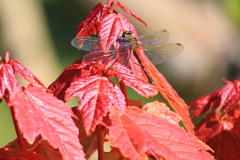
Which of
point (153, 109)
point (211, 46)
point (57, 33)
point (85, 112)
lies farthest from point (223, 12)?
point (85, 112)

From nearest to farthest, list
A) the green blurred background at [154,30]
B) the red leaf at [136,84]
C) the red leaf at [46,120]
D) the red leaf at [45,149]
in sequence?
the red leaf at [46,120]
the red leaf at [136,84]
the red leaf at [45,149]
the green blurred background at [154,30]

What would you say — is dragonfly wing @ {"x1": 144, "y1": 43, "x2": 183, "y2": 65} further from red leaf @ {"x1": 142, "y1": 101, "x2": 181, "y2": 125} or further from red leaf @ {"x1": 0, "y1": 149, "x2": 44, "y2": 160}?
red leaf @ {"x1": 0, "y1": 149, "x2": 44, "y2": 160}

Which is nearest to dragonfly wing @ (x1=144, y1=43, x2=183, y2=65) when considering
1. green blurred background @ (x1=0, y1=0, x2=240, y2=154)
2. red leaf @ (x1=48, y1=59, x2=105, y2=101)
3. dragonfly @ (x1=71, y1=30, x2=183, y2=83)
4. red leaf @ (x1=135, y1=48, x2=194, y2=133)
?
dragonfly @ (x1=71, y1=30, x2=183, y2=83)

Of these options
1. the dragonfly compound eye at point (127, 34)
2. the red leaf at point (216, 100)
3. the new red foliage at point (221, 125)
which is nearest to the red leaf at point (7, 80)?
the dragonfly compound eye at point (127, 34)

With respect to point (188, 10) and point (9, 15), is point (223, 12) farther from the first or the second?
→ point (9, 15)

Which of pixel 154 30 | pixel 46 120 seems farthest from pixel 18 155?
pixel 154 30

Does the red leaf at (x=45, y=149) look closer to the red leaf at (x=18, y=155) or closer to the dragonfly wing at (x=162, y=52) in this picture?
the red leaf at (x=18, y=155)
